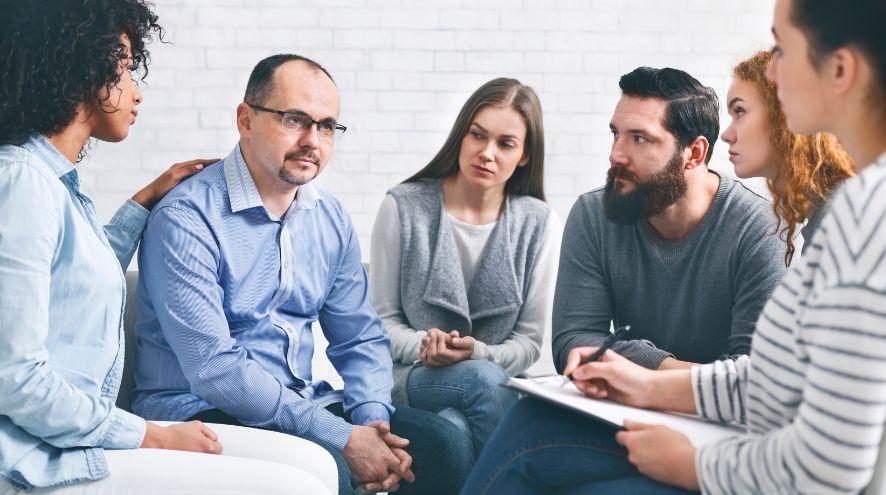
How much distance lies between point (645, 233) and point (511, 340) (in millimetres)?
501

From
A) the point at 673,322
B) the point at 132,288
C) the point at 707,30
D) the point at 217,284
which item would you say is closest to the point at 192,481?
the point at 217,284

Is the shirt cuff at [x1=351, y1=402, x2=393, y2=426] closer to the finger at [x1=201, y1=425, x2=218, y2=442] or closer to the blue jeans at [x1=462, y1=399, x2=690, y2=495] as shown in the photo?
the finger at [x1=201, y1=425, x2=218, y2=442]

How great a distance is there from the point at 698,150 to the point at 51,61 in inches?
64.2

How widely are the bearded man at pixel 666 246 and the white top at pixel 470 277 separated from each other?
0.76 ft

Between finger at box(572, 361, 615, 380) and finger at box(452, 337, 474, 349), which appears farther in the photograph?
finger at box(452, 337, 474, 349)

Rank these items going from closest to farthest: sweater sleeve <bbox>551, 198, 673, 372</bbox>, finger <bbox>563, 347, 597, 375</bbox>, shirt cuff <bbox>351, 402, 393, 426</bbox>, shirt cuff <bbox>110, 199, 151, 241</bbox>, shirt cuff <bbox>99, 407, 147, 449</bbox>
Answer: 1. shirt cuff <bbox>99, 407, 147, 449</bbox>
2. finger <bbox>563, 347, 597, 375</bbox>
3. shirt cuff <bbox>110, 199, 151, 241</bbox>
4. shirt cuff <bbox>351, 402, 393, 426</bbox>
5. sweater sleeve <bbox>551, 198, 673, 372</bbox>

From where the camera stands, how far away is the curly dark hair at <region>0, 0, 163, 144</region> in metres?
1.55

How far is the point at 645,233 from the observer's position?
244cm

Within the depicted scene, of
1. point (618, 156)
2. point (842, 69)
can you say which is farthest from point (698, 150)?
point (842, 69)

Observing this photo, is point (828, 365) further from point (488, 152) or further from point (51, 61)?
point (488, 152)

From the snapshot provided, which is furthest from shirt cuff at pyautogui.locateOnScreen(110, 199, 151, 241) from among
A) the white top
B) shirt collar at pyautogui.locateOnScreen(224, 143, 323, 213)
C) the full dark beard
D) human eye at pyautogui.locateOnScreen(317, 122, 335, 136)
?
the full dark beard

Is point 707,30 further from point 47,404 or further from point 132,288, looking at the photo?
point 47,404

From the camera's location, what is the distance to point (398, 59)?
176 inches

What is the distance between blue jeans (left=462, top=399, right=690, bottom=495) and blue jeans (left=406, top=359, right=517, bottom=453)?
83 centimetres
